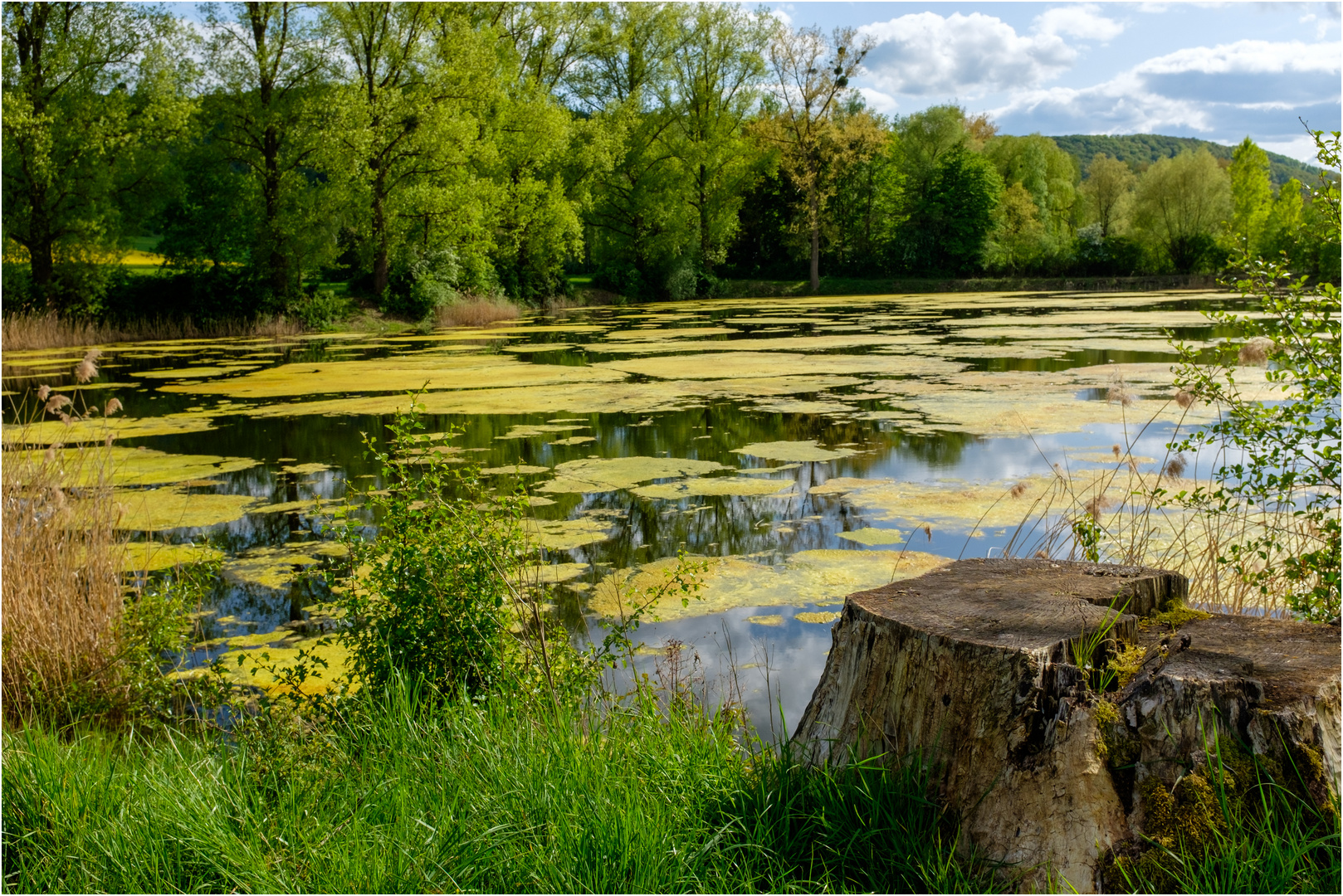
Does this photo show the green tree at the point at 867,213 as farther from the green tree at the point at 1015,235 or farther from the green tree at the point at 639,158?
the green tree at the point at 639,158

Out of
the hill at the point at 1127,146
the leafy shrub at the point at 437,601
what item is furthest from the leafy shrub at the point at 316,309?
the hill at the point at 1127,146

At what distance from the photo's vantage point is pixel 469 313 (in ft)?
96.8

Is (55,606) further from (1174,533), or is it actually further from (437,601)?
(1174,533)

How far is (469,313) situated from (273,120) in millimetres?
7161

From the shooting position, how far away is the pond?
5.48 meters

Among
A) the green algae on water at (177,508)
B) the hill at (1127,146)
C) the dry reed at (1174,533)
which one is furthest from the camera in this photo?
the hill at (1127,146)

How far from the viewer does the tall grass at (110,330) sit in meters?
20.9

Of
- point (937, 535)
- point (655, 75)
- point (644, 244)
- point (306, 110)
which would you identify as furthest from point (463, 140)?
point (937, 535)

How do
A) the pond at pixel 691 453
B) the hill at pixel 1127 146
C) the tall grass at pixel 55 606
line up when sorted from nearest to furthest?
the tall grass at pixel 55 606
the pond at pixel 691 453
the hill at pixel 1127 146

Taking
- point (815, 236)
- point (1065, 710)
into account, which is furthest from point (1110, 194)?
point (1065, 710)

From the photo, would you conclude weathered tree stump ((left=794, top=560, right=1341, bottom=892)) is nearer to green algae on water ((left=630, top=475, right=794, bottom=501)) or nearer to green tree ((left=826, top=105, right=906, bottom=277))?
green algae on water ((left=630, top=475, right=794, bottom=501))

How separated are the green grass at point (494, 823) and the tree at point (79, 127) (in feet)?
72.2

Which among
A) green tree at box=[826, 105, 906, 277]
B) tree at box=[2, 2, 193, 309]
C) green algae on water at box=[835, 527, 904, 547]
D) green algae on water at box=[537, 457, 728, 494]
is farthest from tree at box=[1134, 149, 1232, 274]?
green algae on water at box=[835, 527, 904, 547]

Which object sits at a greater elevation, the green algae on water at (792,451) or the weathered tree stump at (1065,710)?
the weathered tree stump at (1065,710)
